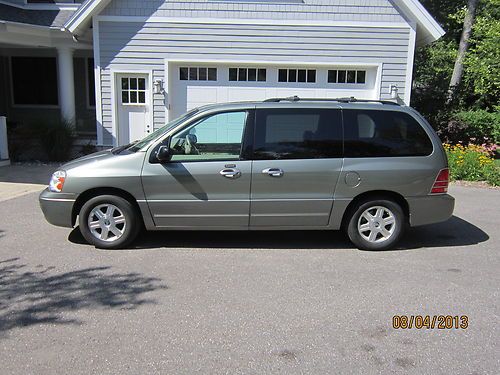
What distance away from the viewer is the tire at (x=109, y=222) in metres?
5.56

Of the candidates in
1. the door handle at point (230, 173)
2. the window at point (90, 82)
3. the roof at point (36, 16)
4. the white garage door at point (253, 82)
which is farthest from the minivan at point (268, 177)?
the window at point (90, 82)

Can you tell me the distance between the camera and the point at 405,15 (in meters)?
12.1

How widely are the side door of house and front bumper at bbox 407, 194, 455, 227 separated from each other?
1017mm

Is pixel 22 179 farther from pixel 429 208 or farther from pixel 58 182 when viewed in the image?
pixel 429 208

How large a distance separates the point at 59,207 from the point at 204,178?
5.67ft

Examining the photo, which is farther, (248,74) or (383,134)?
(248,74)

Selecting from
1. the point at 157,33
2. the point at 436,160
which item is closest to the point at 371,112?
the point at 436,160

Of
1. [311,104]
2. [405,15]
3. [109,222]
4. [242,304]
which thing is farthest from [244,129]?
[405,15]

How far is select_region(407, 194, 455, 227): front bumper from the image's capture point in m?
5.73

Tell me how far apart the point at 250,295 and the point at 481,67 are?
1593 cm

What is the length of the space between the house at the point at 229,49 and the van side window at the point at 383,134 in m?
6.88

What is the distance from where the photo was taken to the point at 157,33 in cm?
1220

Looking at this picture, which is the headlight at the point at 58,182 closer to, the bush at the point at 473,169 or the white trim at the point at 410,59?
the bush at the point at 473,169

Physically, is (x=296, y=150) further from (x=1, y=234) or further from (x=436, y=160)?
(x=1, y=234)
